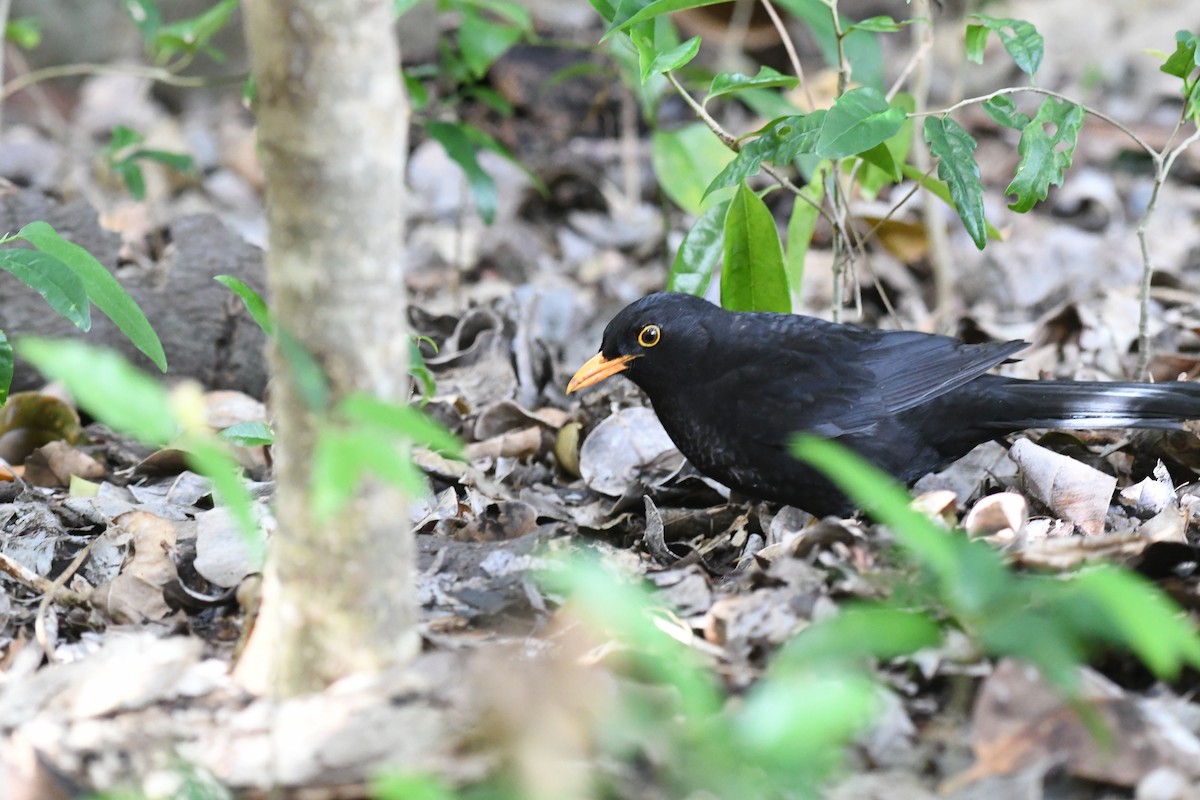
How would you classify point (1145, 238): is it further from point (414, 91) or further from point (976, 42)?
point (414, 91)

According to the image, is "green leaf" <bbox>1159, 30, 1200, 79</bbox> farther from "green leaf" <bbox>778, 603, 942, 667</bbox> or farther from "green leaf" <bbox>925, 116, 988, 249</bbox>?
"green leaf" <bbox>778, 603, 942, 667</bbox>

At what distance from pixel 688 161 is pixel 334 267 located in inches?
148

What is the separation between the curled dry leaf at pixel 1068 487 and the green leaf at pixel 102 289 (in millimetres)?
2566

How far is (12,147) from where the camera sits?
24.6 ft

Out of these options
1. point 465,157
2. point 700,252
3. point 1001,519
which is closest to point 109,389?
point 1001,519

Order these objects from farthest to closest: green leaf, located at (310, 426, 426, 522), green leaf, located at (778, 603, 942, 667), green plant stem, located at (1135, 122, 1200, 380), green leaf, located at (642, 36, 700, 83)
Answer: green plant stem, located at (1135, 122, 1200, 380), green leaf, located at (642, 36, 700, 83), green leaf, located at (778, 603, 942, 667), green leaf, located at (310, 426, 426, 522)

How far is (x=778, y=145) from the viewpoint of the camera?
12.0 ft

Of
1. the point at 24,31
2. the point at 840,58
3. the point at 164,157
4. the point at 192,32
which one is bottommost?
the point at 164,157

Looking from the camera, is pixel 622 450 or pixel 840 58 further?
pixel 622 450

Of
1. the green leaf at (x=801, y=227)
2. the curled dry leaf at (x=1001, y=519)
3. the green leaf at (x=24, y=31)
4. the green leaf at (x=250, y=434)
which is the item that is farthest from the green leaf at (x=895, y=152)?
the green leaf at (x=24, y=31)

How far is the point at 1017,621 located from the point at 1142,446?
2.60 m

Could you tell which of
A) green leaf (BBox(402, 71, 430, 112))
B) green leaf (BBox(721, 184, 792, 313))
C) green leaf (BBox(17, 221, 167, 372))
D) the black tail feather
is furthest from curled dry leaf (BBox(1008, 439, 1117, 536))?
green leaf (BBox(402, 71, 430, 112))

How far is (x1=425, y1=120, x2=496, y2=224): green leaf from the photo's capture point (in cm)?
549

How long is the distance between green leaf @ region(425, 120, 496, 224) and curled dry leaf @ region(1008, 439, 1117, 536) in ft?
9.02
